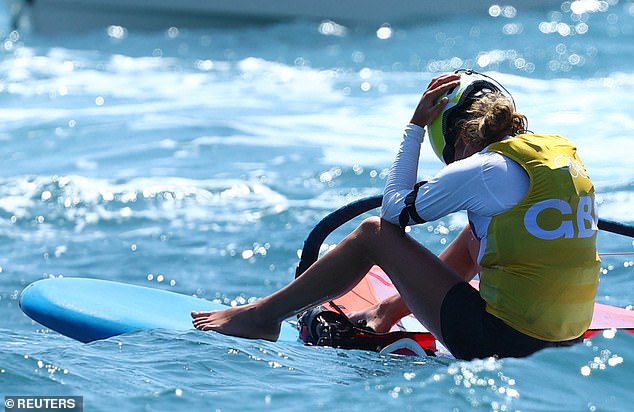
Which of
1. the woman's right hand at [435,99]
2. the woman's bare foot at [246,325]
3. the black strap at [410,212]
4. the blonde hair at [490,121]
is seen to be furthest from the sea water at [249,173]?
the woman's right hand at [435,99]

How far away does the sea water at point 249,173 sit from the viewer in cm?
285

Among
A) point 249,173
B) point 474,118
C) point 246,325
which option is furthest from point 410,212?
point 249,173

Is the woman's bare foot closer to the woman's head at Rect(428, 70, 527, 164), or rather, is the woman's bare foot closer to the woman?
the woman

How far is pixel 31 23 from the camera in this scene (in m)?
13.0

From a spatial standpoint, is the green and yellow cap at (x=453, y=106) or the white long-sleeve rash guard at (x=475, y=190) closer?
the white long-sleeve rash guard at (x=475, y=190)

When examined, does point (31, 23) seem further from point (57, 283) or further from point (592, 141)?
point (57, 283)

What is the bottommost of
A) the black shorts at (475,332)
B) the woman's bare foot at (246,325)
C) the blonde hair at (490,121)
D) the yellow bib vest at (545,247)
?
the woman's bare foot at (246,325)

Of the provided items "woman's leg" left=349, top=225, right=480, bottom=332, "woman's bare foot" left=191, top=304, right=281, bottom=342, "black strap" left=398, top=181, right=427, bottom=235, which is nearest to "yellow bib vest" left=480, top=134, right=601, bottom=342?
"black strap" left=398, top=181, right=427, bottom=235

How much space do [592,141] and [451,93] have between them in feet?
16.0

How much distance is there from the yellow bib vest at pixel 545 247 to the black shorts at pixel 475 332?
0.02 m

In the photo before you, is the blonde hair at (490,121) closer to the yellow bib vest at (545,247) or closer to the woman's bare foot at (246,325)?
the yellow bib vest at (545,247)

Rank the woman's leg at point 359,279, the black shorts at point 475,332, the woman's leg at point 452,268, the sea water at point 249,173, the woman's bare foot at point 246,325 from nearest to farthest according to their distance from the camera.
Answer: the sea water at point 249,173 → the black shorts at point 475,332 → the woman's leg at point 359,279 → the woman's bare foot at point 246,325 → the woman's leg at point 452,268

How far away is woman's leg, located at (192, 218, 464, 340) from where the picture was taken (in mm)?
3111

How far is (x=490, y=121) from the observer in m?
3.04
